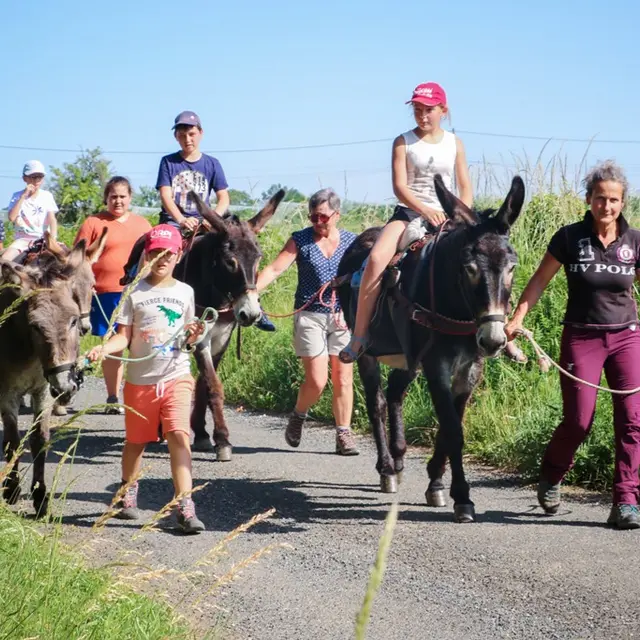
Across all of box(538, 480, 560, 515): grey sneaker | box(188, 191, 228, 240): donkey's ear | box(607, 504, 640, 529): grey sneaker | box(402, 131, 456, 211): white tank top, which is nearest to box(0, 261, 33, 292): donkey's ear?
box(402, 131, 456, 211): white tank top

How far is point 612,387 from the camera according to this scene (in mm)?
6926

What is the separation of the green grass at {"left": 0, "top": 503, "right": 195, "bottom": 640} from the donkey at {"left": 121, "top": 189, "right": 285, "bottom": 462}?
13.6 feet

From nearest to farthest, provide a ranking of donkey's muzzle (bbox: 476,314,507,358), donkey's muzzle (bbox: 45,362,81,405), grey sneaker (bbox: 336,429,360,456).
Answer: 1. donkey's muzzle (bbox: 45,362,81,405)
2. donkey's muzzle (bbox: 476,314,507,358)
3. grey sneaker (bbox: 336,429,360,456)

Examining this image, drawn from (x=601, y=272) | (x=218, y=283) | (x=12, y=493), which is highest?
(x=601, y=272)

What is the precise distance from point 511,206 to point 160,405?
8.00ft

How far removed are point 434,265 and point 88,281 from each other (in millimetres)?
2231

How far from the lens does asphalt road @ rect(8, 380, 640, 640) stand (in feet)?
16.4

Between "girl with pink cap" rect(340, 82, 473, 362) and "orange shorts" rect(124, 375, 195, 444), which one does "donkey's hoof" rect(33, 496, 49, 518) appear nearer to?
"orange shorts" rect(124, 375, 195, 444)

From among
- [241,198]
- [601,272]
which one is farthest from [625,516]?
[241,198]

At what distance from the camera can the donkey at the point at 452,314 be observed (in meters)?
6.57

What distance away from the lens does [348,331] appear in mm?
9859

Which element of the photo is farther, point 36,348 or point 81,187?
point 81,187

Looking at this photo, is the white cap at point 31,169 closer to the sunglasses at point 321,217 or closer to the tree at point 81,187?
the sunglasses at point 321,217

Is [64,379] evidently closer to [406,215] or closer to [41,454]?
[41,454]
